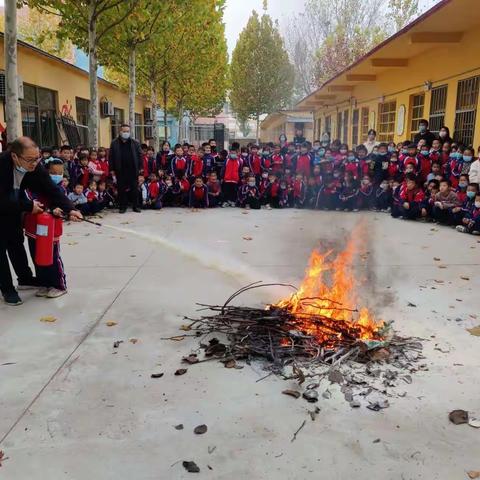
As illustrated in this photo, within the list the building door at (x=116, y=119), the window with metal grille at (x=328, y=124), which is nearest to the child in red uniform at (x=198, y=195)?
the building door at (x=116, y=119)

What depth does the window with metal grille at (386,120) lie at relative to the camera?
1648 cm

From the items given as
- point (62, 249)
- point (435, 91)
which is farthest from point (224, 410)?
point (435, 91)

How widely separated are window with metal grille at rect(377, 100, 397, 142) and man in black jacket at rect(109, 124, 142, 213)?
369 inches

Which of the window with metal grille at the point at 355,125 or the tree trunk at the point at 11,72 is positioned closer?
the tree trunk at the point at 11,72

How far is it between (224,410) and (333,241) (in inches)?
197

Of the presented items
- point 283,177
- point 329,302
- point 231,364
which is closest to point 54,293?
point 231,364

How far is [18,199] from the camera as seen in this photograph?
182 inches

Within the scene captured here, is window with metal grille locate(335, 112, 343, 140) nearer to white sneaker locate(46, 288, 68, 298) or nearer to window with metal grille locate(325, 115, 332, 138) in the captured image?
window with metal grille locate(325, 115, 332, 138)

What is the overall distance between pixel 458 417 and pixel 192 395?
5.20 feet

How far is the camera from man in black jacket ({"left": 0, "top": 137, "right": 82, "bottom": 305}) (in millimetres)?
4566

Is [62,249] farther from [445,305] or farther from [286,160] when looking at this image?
[286,160]

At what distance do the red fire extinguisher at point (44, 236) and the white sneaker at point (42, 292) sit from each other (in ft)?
1.23

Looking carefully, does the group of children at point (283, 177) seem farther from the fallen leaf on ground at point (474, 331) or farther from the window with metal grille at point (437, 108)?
the fallen leaf on ground at point (474, 331)

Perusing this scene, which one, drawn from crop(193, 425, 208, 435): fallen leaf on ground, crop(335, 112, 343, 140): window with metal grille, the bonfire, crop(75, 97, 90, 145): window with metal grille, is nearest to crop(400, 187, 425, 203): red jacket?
the bonfire
